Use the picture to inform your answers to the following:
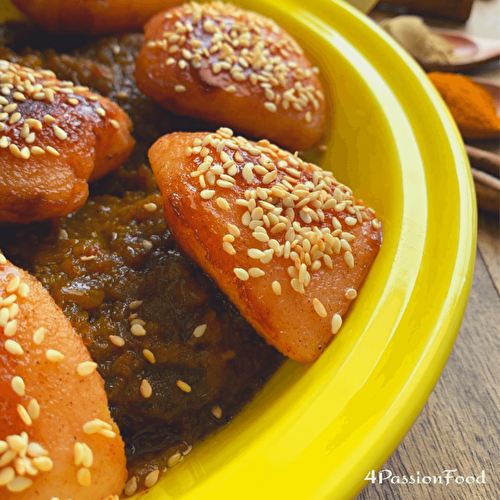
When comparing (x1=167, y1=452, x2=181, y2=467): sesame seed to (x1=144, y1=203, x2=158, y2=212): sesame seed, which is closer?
(x1=167, y1=452, x2=181, y2=467): sesame seed

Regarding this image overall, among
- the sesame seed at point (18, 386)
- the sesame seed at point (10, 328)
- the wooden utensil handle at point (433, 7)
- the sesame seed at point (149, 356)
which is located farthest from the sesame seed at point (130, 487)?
the wooden utensil handle at point (433, 7)

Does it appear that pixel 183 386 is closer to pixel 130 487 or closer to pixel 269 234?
pixel 130 487

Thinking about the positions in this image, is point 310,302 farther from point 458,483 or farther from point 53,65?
point 53,65

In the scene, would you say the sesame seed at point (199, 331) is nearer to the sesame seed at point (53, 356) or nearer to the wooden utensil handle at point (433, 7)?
the sesame seed at point (53, 356)

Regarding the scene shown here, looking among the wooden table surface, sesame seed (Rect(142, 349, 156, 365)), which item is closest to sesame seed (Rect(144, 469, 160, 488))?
sesame seed (Rect(142, 349, 156, 365))

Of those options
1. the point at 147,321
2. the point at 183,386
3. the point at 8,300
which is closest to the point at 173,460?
the point at 183,386

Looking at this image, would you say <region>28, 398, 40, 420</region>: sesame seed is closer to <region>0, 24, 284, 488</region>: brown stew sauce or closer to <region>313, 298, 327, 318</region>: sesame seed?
<region>0, 24, 284, 488</region>: brown stew sauce
